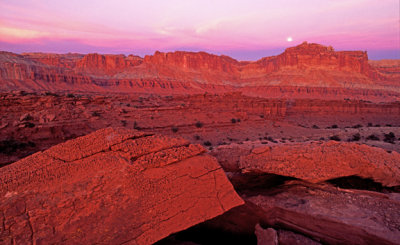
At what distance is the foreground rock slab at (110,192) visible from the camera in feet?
8.22

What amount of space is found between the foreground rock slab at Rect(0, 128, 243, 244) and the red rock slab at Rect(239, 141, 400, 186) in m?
1.19

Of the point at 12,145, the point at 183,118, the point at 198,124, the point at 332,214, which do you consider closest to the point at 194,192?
the point at 332,214

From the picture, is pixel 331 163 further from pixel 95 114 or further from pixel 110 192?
pixel 95 114

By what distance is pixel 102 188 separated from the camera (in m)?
2.78

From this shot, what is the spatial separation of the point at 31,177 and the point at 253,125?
69.7ft

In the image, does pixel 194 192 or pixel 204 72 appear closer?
pixel 194 192

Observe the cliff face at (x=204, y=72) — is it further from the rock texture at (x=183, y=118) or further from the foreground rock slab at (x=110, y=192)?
the foreground rock slab at (x=110, y=192)

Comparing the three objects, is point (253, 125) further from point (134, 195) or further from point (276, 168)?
point (134, 195)

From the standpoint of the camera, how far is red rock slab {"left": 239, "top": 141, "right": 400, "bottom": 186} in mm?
4016

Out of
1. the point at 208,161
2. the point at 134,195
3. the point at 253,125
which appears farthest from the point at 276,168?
the point at 253,125

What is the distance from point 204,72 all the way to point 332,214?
83.6 metres

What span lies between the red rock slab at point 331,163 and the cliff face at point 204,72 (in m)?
63.0

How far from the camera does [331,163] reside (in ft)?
13.4

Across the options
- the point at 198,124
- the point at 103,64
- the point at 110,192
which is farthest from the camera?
the point at 103,64
